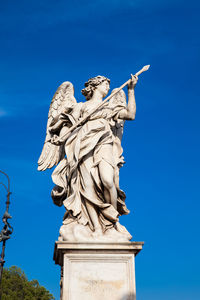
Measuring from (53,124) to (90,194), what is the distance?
2.06 metres

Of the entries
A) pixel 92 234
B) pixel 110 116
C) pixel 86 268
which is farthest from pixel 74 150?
pixel 86 268

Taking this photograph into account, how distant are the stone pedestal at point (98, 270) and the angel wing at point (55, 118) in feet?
7.14

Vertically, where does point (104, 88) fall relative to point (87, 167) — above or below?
above

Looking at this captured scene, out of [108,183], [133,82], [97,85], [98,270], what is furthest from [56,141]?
[98,270]

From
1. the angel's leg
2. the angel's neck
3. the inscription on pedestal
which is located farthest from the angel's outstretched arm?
the inscription on pedestal

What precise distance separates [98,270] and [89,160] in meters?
2.13

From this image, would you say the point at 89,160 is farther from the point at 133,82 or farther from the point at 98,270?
the point at 98,270

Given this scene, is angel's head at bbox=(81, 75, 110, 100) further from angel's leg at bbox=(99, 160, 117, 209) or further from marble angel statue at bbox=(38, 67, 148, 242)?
angel's leg at bbox=(99, 160, 117, 209)

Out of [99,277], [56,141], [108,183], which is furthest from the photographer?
[56,141]

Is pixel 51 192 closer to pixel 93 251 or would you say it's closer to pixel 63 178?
pixel 63 178

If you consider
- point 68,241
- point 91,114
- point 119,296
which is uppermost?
point 91,114

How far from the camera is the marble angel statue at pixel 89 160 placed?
6.69 metres

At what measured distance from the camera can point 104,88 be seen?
8.09 meters

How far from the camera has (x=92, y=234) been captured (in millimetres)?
6473
